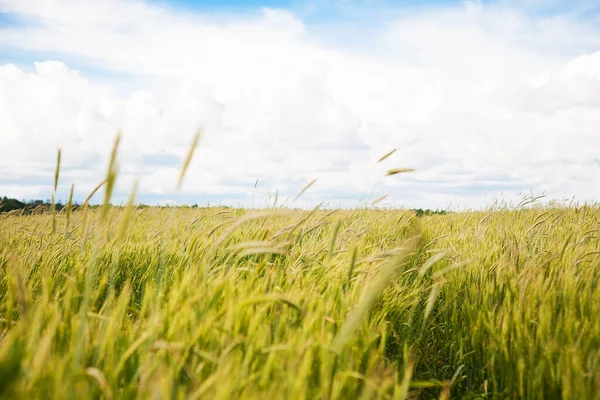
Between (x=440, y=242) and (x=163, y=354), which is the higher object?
(x=440, y=242)

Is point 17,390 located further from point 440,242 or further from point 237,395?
point 440,242

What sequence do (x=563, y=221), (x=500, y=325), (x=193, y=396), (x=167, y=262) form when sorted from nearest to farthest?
(x=193, y=396) → (x=500, y=325) → (x=167, y=262) → (x=563, y=221)

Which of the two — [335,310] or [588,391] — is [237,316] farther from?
[588,391]

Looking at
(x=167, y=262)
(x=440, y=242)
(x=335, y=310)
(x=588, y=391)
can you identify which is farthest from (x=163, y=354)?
(x=440, y=242)

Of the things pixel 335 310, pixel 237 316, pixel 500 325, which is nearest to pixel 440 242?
pixel 500 325

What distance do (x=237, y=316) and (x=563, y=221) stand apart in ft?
19.3

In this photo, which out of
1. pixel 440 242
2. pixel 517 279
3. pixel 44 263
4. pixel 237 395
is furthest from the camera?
pixel 440 242

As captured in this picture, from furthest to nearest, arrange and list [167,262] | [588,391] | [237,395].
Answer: [167,262] < [588,391] < [237,395]

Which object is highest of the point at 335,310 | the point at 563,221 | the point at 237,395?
the point at 563,221

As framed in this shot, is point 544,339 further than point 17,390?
Yes

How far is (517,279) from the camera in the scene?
2.67m

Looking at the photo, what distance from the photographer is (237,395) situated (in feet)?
4.50

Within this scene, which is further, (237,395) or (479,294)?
(479,294)

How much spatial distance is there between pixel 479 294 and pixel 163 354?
2.07 m
